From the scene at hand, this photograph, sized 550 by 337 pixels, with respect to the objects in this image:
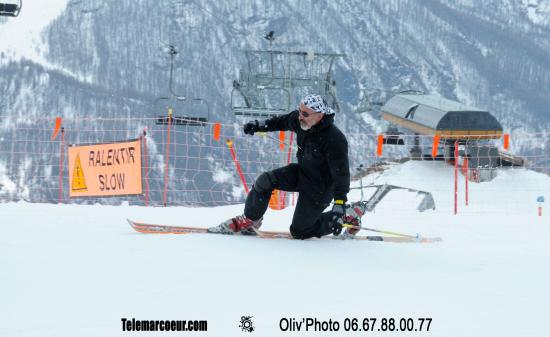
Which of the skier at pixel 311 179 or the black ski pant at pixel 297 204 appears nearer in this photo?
the skier at pixel 311 179

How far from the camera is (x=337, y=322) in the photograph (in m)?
3.87

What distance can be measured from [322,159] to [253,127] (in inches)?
27.7

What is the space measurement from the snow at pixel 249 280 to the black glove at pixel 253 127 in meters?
0.92

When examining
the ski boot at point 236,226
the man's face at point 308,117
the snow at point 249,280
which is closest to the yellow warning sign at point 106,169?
the snow at point 249,280

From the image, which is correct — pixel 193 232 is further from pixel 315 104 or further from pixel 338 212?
pixel 315 104

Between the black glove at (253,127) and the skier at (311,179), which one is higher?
the black glove at (253,127)

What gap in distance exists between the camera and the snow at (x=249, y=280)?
151 inches

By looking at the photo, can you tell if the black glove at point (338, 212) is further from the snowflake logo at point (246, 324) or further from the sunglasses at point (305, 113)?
the snowflake logo at point (246, 324)

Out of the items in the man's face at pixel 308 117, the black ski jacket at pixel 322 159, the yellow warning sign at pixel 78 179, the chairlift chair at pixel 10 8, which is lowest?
the yellow warning sign at pixel 78 179

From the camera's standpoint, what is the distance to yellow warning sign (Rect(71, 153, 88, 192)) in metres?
13.4

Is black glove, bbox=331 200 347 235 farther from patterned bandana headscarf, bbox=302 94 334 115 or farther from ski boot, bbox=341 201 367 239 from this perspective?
patterned bandana headscarf, bbox=302 94 334 115

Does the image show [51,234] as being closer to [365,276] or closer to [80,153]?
[365,276]

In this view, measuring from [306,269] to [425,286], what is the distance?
830mm

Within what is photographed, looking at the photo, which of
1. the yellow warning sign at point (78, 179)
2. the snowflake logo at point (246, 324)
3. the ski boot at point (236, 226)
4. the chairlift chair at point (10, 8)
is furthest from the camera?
the chairlift chair at point (10, 8)
